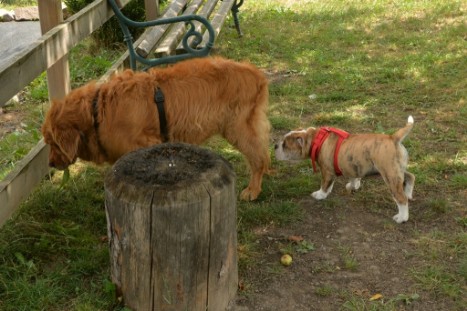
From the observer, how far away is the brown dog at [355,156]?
4.23m

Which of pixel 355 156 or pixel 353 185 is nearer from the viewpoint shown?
pixel 355 156

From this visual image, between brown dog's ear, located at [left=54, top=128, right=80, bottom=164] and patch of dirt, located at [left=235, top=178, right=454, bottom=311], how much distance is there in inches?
60.3

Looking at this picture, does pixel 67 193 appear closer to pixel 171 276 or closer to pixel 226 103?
pixel 226 103

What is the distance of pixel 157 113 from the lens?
415 centimetres

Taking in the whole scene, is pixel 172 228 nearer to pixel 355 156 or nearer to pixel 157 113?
pixel 157 113

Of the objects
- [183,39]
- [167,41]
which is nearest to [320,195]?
[183,39]

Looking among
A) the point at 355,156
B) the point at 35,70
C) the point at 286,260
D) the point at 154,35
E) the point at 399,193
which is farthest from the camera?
the point at 154,35

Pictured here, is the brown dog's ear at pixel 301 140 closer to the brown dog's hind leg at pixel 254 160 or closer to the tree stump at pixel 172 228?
the brown dog's hind leg at pixel 254 160

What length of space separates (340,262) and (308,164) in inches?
62.4

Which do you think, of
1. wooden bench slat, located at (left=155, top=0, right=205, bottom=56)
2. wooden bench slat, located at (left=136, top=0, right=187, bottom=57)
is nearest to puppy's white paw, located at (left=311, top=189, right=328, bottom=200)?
wooden bench slat, located at (left=155, top=0, right=205, bottom=56)

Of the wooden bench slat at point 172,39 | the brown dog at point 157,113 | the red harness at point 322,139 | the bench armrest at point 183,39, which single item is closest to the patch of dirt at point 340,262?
the red harness at point 322,139

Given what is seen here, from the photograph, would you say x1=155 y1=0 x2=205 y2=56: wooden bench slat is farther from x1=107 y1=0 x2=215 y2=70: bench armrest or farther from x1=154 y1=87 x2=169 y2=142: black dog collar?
x1=154 y1=87 x2=169 y2=142: black dog collar

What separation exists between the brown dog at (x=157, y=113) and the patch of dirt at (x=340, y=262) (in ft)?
2.40

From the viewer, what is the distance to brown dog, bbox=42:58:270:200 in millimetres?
4031
